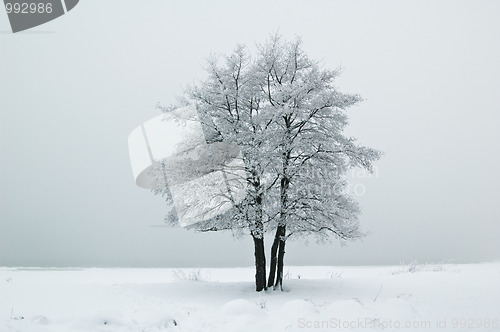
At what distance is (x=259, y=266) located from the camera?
662 inches

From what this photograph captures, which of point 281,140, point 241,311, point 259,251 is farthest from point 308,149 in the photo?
point 241,311

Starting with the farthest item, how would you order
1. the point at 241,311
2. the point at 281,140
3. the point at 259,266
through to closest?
1. the point at 259,266
2. the point at 281,140
3. the point at 241,311

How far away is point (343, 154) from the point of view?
1673 cm

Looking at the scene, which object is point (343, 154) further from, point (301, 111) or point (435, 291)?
point (435, 291)

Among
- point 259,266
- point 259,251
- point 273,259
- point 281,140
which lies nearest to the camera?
point 281,140

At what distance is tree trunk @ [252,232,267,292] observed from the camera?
16531 mm

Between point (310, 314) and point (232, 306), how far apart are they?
80.6 inches

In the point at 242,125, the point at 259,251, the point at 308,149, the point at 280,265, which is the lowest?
the point at 280,265

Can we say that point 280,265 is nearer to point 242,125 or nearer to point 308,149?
point 308,149

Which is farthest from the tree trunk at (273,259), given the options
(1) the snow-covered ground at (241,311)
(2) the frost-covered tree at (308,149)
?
(1) the snow-covered ground at (241,311)

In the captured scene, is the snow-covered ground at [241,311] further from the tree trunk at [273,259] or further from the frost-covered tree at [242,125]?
the frost-covered tree at [242,125]

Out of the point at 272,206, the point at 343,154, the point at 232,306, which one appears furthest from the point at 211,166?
the point at 232,306

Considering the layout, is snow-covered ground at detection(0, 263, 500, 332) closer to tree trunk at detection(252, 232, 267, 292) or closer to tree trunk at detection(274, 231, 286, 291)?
tree trunk at detection(252, 232, 267, 292)

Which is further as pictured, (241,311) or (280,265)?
(280,265)
